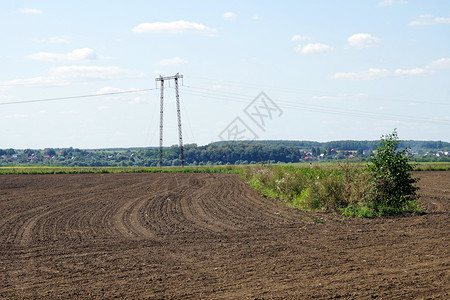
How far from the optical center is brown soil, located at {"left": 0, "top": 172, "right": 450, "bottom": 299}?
310 inches

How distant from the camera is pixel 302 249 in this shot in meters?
10.9

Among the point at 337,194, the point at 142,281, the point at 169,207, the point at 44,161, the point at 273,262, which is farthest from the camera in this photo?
the point at 44,161

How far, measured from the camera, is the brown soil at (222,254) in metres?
7.88

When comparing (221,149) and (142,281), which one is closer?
(142,281)

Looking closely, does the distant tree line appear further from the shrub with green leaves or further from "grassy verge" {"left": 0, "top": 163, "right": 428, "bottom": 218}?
the shrub with green leaves

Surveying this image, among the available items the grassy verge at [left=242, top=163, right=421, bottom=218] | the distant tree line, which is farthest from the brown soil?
the distant tree line

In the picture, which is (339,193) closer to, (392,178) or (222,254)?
(392,178)

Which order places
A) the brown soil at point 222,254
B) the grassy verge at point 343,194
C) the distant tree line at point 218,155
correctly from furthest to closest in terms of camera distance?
the distant tree line at point 218,155 < the grassy verge at point 343,194 < the brown soil at point 222,254

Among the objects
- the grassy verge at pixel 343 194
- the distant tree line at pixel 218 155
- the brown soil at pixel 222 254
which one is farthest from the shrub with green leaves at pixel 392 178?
the distant tree line at pixel 218 155

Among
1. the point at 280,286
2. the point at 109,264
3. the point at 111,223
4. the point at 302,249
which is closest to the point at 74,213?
the point at 111,223

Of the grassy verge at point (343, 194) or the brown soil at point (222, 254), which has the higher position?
the grassy verge at point (343, 194)

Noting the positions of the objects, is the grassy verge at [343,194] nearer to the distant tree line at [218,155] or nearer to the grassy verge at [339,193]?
the grassy verge at [339,193]

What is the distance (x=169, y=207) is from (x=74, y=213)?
369cm

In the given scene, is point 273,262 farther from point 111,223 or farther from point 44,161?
point 44,161
